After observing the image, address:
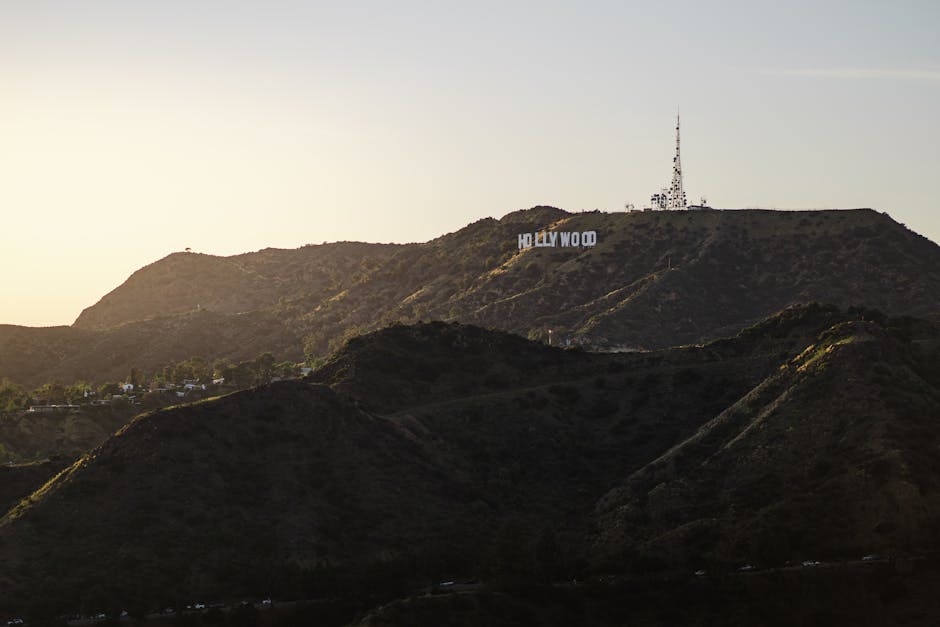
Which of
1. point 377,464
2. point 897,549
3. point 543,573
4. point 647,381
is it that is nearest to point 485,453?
point 377,464

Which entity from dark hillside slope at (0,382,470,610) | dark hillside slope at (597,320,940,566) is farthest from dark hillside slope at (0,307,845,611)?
dark hillside slope at (597,320,940,566)

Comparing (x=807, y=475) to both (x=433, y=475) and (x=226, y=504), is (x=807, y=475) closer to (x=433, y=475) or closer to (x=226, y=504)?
(x=433, y=475)

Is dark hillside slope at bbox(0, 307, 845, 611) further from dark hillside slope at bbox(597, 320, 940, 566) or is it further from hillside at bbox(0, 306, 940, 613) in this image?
dark hillside slope at bbox(597, 320, 940, 566)

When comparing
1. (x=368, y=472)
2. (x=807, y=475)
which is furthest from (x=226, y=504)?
(x=807, y=475)

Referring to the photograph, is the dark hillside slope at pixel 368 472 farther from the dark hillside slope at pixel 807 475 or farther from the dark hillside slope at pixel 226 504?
the dark hillside slope at pixel 807 475

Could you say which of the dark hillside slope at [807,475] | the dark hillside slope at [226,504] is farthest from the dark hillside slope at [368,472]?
the dark hillside slope at [807,475]

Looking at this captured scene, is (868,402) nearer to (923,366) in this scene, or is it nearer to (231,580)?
(923,366)

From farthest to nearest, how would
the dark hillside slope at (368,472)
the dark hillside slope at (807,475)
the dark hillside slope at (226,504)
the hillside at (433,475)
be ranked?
1. the dark hillside slope at (368,472)
2. the dark hillside slope at (226,504)
3. the hillside at (433,475)
4. the dark hillside slope at (807,475)
